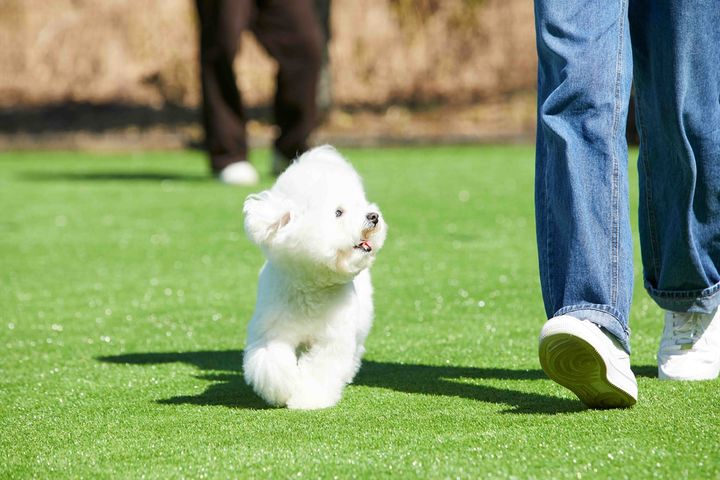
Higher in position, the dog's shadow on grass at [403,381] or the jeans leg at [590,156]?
the jeans leg at [590,156]

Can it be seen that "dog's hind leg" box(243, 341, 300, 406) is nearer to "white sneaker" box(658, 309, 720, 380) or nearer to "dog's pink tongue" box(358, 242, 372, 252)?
"dog's pink tongue" box(358, 242, 372, 252)

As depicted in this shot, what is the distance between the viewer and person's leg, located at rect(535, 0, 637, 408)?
2768 mm

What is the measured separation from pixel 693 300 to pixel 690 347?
0.13 meters

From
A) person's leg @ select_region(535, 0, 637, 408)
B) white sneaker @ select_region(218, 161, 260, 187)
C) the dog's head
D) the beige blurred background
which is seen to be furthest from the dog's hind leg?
the beige blurred background

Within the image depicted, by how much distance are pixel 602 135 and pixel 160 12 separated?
39.5ft

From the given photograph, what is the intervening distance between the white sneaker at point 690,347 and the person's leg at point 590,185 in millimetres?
424

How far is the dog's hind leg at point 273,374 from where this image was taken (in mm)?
3084

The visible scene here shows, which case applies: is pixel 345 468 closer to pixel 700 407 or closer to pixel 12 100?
pixel 700 407

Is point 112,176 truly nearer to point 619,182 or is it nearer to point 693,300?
point 693,300

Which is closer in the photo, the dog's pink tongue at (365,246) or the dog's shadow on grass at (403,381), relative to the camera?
the dog's shadow on grass at (403,381)

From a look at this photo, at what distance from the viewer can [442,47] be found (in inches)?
541

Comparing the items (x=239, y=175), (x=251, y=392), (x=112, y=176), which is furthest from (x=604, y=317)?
(x=112, y=176)

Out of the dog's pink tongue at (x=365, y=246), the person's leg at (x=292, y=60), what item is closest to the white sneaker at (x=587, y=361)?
the dog's pink tongue at (x=365, y=246)

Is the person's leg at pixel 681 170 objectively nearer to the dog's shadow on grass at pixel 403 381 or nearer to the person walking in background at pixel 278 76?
the dog's shadow on grass at pixel 403 381
